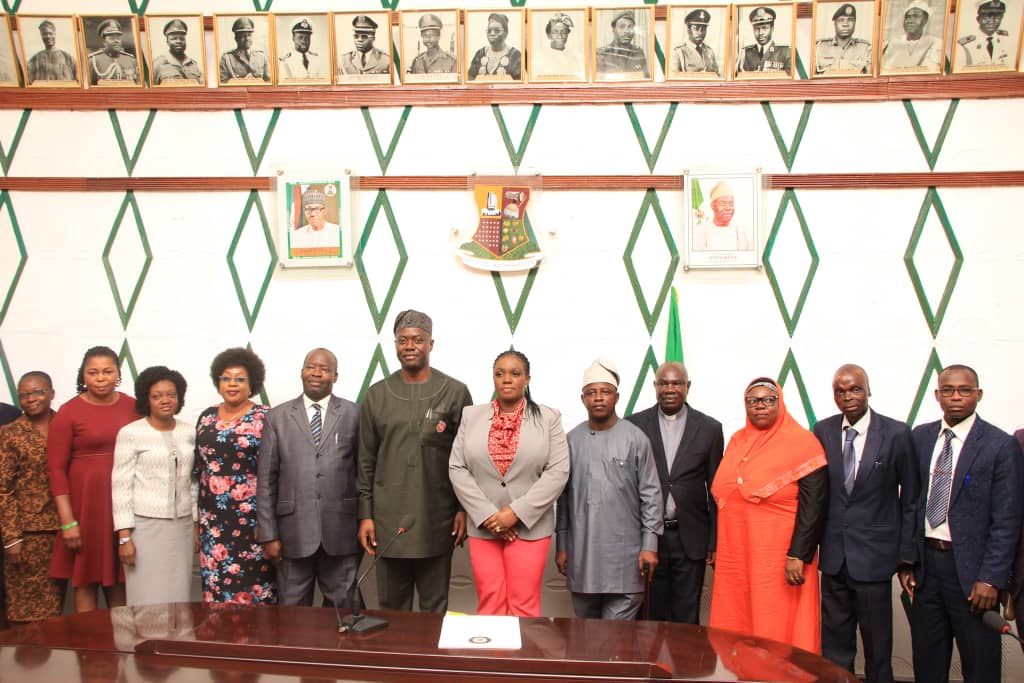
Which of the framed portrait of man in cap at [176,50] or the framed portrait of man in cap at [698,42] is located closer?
the framed portrait of man in cap at [698,42]

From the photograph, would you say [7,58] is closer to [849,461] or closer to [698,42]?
[698,42]

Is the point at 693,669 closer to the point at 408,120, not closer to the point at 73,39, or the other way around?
the point at 408,120

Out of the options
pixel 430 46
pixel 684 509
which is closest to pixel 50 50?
pixel 430 46

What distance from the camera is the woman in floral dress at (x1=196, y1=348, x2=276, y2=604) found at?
3.15 metres

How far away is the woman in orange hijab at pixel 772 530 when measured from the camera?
116 inches

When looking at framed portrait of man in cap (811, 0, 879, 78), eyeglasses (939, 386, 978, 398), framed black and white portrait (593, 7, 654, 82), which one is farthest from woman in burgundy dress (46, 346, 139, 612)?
framed portrait of man in cap (811, 0, 879, 78)

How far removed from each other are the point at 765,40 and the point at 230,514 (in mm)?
3285

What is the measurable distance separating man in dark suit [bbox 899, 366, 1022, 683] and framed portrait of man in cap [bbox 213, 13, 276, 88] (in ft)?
11.4

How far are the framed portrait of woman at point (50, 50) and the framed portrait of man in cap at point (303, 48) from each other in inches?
42.3

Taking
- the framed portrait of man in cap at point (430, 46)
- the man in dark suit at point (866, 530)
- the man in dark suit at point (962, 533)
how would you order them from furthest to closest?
the framed portrait of man in cap at point (430, 46) < the man in dark suit at point (866, 530) < the man in dark suit at point (962, 533)

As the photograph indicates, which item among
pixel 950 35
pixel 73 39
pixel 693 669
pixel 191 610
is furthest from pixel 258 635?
pixel 950 35

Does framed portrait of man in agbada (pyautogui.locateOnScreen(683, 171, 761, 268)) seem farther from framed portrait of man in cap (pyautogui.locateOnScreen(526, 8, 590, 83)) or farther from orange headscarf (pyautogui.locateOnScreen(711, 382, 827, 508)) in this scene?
orange headscarf (pyautogui.locateOnScreen(711, 382, 827, 508))

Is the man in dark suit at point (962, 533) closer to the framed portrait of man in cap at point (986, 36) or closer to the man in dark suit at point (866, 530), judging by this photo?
the man in dark suit at point (866, 530)

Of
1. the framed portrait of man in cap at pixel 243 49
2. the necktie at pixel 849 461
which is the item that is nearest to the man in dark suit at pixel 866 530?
the necktie at pixel 849 461
